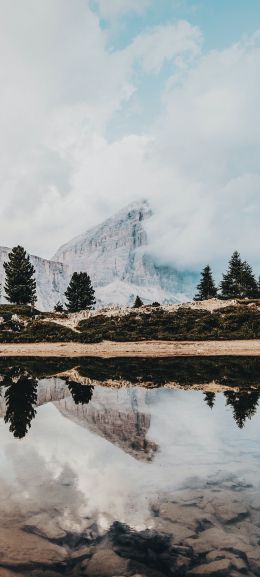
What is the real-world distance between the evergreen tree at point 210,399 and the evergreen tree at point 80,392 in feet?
19.9

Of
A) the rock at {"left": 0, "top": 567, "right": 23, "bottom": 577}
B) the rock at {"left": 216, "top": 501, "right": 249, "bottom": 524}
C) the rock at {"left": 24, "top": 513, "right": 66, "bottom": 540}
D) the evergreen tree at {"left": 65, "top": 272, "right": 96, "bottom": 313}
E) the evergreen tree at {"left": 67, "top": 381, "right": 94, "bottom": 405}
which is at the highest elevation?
the evergreen tree at {"left": 65, "top": 272, "right": 96, "bottom": 313}

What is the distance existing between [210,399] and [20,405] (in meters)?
9.69

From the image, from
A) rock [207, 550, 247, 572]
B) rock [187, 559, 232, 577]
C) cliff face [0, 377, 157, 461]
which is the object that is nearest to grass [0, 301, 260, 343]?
cliff face [0, 377, 157, 461]

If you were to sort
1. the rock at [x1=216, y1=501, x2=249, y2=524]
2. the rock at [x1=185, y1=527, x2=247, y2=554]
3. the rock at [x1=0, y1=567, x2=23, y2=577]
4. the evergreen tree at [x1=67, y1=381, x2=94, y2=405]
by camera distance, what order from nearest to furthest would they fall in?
the rock at [x1=0, y1=567, x2=23, y2=577], the rock at [x1=185, y1=527, x2=247, y2=554], the rock at [x1=216, y1=501, x2=249, y2=524], the evergreen tree at [x1=67, y1=381, x2=94, y2=405]

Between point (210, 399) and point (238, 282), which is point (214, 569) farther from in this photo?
point (238, 282)

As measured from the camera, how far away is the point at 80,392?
23.9 metres

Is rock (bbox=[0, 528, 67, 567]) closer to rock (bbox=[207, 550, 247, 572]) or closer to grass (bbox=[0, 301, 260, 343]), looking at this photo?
rock (bbox=[207, 550, 247, 572])

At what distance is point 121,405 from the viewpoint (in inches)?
801

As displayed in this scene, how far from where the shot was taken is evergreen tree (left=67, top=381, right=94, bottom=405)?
69.7ft

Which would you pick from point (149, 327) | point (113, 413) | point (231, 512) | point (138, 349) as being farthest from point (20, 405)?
point (149, 327)

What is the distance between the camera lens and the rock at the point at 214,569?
21.6 feet

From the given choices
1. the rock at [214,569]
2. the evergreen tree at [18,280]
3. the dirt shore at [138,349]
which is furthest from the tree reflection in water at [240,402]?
the evergreen tree at [18,280]

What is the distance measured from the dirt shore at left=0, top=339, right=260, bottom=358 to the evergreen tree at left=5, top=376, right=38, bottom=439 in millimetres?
21283

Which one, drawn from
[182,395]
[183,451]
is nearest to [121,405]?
[182,395]
